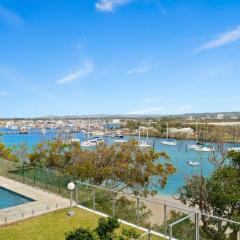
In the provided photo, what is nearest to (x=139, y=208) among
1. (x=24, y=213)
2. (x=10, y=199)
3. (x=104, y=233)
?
(x=104, y=233)

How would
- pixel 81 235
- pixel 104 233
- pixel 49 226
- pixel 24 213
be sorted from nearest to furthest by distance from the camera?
pixel 81 235 < pixel 104 233 < pixel 49 226 < pixel 24 213

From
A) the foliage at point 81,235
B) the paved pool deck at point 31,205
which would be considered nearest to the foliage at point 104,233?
the foliage at point 81,235

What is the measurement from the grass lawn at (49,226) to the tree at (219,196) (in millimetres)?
4739

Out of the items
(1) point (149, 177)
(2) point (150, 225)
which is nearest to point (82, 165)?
(1) point (149, 177)

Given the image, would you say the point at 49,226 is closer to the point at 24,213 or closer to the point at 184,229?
the point at 24,213

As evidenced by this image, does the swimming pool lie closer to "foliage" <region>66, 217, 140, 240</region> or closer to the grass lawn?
the grass lawn

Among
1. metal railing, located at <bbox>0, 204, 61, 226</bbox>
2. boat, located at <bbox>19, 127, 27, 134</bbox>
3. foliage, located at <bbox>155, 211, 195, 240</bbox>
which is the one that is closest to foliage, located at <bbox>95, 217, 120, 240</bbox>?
foliage, located at <bbox>155, 211, 195, 240</bbox>

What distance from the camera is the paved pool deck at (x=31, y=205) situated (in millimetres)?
13884

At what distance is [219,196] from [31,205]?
875 cm

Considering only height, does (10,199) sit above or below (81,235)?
below

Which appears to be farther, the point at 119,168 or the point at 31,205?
the point at 119,168

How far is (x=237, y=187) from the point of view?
Result: 13.4 m

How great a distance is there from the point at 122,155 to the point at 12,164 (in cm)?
768

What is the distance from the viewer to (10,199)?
16844 mm
